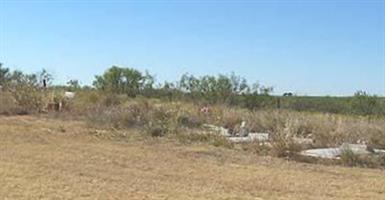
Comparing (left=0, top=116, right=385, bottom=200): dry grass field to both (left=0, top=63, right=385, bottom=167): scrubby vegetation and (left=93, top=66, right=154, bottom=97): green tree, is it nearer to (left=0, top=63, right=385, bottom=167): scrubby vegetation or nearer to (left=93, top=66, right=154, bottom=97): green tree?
(left=0, top=63, right=385, bottom=167): scrubby vegetation

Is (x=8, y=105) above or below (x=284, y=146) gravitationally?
above

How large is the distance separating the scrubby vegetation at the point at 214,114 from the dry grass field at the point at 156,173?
3.25 feet

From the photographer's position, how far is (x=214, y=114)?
880 inches

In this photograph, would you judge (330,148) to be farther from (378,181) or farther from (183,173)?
(183,173)

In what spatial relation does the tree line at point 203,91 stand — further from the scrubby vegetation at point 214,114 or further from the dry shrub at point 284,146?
the dry shrub at point 284,146

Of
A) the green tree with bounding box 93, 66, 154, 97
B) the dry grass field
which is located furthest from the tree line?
the dry grass field

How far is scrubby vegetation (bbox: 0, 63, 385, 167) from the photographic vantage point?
53.6ft

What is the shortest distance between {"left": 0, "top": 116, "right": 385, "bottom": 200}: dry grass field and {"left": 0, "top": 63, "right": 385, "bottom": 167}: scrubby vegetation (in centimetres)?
99

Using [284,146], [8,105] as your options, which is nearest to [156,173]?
[284,146]

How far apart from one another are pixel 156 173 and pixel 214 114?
11.4 m

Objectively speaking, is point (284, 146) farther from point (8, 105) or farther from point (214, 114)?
point (8, 105)

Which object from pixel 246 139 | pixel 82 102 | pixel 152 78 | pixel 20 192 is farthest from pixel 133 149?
pixel 152 78

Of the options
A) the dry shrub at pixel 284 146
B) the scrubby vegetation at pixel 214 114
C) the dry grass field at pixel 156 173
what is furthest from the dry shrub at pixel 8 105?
the dry shrub at pixel 284 146

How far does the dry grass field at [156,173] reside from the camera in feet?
30.6
